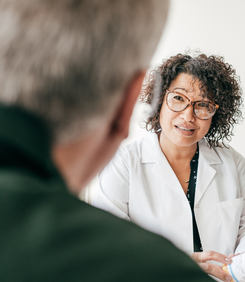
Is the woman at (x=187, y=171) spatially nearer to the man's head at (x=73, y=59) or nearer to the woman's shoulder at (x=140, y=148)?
the woman's shoulder at (x=140, y=148)

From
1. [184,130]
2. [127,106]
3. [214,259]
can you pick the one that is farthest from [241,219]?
[127,106]

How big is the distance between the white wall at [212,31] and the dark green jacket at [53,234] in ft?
6.41

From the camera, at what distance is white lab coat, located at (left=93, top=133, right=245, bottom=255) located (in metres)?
1.28

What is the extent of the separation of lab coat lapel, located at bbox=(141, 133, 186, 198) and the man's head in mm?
1091

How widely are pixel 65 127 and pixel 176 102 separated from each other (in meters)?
1.19

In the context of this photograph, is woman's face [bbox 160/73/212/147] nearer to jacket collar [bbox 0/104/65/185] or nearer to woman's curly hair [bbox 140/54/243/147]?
woman's curly hair [bbox 140/54/243/147]

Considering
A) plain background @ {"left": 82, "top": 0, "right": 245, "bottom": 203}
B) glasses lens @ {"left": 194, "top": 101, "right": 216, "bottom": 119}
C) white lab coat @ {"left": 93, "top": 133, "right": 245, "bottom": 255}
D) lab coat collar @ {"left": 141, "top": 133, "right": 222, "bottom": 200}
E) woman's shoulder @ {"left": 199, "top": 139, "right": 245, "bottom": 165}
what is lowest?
white lab coat @ {"left": 93, "top": 133, "right": 245, "bottom": 255}

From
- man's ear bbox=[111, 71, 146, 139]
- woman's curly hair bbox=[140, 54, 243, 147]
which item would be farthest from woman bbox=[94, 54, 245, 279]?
man's ear bbox=[111, 71, 146, 139]

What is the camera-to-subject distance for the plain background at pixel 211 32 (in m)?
2.22

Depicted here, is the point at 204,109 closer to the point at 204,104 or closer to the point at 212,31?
the point at 204,104

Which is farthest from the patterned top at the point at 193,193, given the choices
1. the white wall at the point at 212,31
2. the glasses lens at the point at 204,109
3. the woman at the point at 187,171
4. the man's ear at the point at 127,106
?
the man's ear at the point at 127,106

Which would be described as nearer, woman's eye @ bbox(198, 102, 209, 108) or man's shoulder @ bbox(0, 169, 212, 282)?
man's shoulder @ bbox(0, 169, 212, 282)

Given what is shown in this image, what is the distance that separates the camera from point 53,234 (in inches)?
8.7

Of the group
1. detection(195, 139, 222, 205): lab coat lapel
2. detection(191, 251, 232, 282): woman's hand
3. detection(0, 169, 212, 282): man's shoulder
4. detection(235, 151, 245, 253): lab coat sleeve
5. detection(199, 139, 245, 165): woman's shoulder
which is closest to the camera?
detection(0, 169, 212, 282): man's shoulder
